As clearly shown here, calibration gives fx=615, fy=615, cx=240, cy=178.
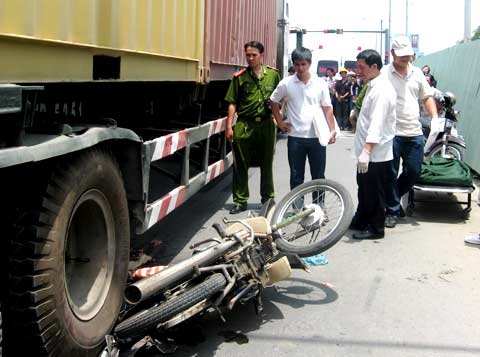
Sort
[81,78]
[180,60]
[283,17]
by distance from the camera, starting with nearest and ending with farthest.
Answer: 1. [81,78]
2. [180,60]
3. [283,17]

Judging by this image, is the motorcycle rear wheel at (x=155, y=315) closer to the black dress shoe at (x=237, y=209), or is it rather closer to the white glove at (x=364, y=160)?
the white glove at (x=364, y=160)

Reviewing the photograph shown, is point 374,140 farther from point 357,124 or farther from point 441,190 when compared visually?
point 441,190

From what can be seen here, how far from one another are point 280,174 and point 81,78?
684 cm

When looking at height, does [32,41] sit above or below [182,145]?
above

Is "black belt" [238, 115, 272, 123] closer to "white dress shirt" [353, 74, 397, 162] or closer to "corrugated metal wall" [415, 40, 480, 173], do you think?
"white dress shirt" [353, 74, 397, 162]

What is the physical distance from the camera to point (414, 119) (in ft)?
21.5

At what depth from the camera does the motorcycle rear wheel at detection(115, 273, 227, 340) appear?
3.31 metres

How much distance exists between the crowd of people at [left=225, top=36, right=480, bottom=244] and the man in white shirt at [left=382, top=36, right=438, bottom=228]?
0.01 meters

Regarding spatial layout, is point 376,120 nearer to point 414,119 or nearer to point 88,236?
point 414,119

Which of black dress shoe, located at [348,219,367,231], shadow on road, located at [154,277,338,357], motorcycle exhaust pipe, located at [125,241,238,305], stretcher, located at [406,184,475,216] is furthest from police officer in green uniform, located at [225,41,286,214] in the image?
motorcycle exhaust pipe, located at [125,241,238,305]

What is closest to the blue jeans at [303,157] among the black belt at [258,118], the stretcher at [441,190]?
the black belt at [258,118]

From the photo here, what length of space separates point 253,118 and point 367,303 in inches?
113

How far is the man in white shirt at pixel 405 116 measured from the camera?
6.39 metres

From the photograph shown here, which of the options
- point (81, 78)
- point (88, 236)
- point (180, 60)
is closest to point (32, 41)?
point (81, 78)
